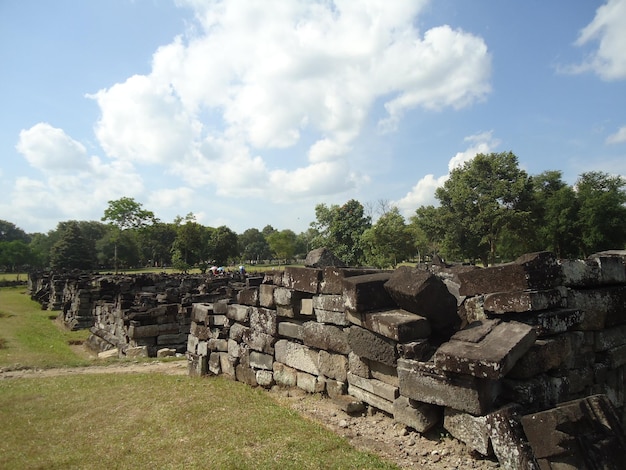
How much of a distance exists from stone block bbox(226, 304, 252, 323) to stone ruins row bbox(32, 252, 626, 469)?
24 centimetres

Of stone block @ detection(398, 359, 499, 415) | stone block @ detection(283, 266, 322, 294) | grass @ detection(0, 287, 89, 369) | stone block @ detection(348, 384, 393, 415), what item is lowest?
grass @ detection(0, 287, 89, 369)

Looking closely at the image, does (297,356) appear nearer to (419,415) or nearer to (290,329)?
(290,329)

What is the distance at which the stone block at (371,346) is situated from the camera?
527 centimetres

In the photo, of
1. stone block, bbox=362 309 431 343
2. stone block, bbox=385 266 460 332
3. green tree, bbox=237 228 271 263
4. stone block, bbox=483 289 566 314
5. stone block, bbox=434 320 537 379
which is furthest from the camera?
green tree, bbox=237 228 271 263

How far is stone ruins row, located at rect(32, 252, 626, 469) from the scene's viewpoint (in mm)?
3795

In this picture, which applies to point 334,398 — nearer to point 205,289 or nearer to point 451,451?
point 451,451

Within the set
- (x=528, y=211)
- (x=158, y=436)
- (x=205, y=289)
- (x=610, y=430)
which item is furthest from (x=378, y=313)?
(x=528, y=211)

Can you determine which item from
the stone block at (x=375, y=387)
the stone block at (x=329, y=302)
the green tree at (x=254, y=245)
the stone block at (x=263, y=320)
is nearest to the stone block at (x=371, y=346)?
the stone block at (x=375, y=387)

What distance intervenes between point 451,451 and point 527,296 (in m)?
2.00

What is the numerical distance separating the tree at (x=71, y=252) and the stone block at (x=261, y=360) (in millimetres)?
60412

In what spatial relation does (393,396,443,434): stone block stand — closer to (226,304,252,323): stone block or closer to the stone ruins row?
the stone ruins row

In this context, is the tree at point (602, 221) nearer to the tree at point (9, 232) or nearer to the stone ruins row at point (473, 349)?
the stone ruins row at point (473, 349)

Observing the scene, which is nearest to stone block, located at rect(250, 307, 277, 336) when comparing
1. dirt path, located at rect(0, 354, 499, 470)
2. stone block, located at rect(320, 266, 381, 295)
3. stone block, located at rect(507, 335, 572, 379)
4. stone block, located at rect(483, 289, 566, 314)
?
dirt path, located at rect(0, 354, 499, 470)

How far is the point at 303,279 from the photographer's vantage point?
7004mm
